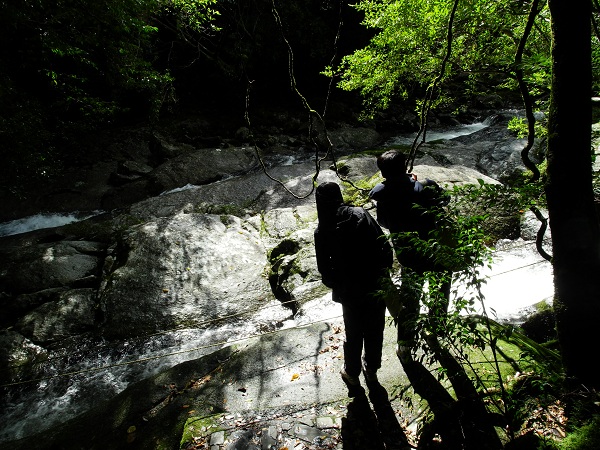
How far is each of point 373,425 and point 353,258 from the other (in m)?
1.50

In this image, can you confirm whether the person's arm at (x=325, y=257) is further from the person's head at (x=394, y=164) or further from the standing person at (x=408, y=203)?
the person's head at (x=394, y=164)

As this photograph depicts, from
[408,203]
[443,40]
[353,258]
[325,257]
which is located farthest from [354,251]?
[443,40]

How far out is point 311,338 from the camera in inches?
170

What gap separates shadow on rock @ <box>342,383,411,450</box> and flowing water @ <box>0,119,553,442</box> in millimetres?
1497

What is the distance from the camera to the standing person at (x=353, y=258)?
108 inches

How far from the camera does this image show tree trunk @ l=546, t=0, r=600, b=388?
204 cm

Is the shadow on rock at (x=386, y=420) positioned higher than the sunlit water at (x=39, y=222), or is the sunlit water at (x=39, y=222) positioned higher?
the sunlit water at (x=39, y=222)

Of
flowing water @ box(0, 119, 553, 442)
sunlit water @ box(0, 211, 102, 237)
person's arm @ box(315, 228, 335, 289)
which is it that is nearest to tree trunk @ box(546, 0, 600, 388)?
person's arm @ box(315, 228, 335, 289)

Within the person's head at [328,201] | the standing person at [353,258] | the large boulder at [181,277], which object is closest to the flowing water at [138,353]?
the large boulder at [181,277]

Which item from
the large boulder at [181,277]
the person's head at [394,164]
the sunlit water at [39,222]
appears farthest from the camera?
the sunlit water at [39,222]

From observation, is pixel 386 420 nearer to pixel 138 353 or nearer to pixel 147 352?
pixel 147 352

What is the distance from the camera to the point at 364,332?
3.10 m

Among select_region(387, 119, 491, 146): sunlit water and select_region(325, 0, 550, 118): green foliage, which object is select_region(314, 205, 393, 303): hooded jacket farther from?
select_region(387, 119, 491, 146): sunlit water

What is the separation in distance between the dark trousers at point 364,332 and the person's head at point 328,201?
830 millimetres
